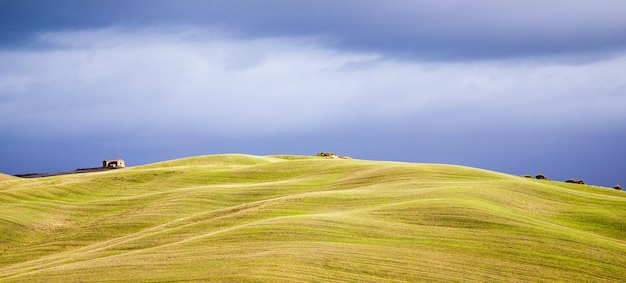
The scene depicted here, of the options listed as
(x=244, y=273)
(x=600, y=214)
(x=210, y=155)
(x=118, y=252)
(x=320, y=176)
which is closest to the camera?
(x=244, y=273)

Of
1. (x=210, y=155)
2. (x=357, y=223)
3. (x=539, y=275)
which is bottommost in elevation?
(x=539, y=275)

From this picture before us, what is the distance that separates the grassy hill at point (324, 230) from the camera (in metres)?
29.8

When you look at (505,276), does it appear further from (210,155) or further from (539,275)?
(210,155)

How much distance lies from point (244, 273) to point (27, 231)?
28.0 m

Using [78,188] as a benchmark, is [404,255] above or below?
below

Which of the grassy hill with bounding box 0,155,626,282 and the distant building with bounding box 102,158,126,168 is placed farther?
the distant building with bounding box 102,158,126,168

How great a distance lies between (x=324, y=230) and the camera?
3559 centimetres

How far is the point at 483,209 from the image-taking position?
40688 millimetres

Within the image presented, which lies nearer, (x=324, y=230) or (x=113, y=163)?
(x=324, y=230)

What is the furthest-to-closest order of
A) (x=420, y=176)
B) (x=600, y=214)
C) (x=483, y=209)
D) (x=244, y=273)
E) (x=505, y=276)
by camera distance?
(x=420, y=176) < (x=600, y=214) < (x=483, y=209) < (x=505, y=276) < (x=244, y=273)

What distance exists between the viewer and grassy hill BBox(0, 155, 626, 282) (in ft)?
97.9

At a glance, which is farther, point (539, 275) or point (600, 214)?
point (600, 214)

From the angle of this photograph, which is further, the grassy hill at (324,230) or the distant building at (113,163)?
the distant building at (113,163)

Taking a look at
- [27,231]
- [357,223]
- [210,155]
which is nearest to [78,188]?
[27,231]
